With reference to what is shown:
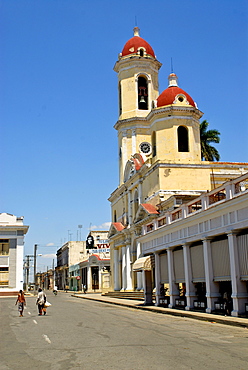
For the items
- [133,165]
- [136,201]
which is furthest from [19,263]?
[133,165]

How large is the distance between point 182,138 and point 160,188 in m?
5.43

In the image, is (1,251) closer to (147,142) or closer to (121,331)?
(147,142)

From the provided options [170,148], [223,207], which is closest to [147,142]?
[170,148]

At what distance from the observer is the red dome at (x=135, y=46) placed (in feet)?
168

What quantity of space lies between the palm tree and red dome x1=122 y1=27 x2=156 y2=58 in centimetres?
1039

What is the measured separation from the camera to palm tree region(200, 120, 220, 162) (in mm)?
52869

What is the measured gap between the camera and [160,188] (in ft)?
122

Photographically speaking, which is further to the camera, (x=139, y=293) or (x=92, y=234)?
(x=92, y=234)

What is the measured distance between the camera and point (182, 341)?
11336 mm

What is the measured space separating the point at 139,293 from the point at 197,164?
12287 millimetres

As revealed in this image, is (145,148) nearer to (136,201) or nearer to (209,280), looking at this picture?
(136,201)

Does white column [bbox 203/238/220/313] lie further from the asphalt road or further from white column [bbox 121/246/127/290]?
white column [bbox 121/246/127/290]

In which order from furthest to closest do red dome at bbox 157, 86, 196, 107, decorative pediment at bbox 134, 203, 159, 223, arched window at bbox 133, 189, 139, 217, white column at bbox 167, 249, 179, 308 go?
1. arched window at bbox 133, 189, 139, 217
2. red dome at bbox 157, 86, 196, 107
3. decorative pediment at bbox 134, 203, 159, 223
4. white column at bbox 167, 249, 179, 308

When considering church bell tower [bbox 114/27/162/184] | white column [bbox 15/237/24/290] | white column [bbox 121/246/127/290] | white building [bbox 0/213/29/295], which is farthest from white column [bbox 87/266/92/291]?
white column [bbox 121/246/127/290]
